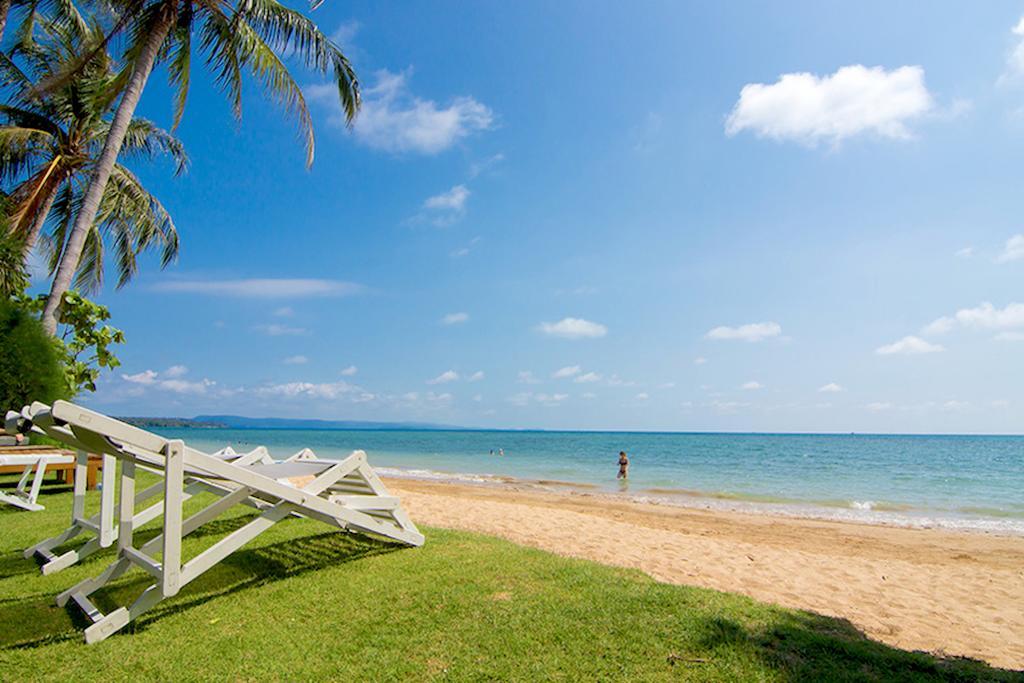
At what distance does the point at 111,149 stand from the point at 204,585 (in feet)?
32.4

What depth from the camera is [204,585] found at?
4.59 m

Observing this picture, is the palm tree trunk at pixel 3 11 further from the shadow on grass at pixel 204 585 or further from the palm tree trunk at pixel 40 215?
Answer: the shadow on grass at pixel 204 585

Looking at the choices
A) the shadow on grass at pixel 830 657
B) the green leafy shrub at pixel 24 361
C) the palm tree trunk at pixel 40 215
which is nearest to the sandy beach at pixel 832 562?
the shadow on grass at pixel 830 657

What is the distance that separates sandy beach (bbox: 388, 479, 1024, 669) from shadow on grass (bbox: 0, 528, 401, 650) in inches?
103

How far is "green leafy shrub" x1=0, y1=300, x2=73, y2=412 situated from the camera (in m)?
12.2

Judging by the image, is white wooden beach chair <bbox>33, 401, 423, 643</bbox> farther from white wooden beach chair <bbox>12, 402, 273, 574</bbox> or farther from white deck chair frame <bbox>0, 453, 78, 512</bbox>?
white deck chair frame <bbox>0, 453, 78, 512</bbox>

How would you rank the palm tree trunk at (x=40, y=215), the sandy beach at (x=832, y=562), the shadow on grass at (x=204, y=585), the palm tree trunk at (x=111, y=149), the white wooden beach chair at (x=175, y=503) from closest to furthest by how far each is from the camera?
the white wooden beach chair at (x=175, y=503) → the shadow on grass at (x=204, y=585) → the sandy beach at (x=832, y=562) → the palm tree trunk at (x=111, y=149) → the palm tree trunk at (x=40, y=215)

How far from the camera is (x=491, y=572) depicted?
484 centimetres

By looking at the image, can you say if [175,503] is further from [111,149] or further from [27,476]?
[111,149]

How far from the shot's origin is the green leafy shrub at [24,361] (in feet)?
39.9

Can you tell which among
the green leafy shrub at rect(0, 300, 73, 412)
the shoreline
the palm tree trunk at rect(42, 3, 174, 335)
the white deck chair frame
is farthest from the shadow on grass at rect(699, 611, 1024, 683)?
the green leafy shrub at rect(0, 300, 73, 412)

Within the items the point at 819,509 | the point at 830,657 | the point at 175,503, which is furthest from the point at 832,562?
the point at 819,509

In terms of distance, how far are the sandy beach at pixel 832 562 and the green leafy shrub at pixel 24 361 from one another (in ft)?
25.7

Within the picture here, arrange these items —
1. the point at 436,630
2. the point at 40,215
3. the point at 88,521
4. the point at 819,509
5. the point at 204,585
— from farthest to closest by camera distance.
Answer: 1. the point at 819,509
2. the point at 40,215
3. the point at 88,521
4. the point at 204,585
5. the point at 436,630
